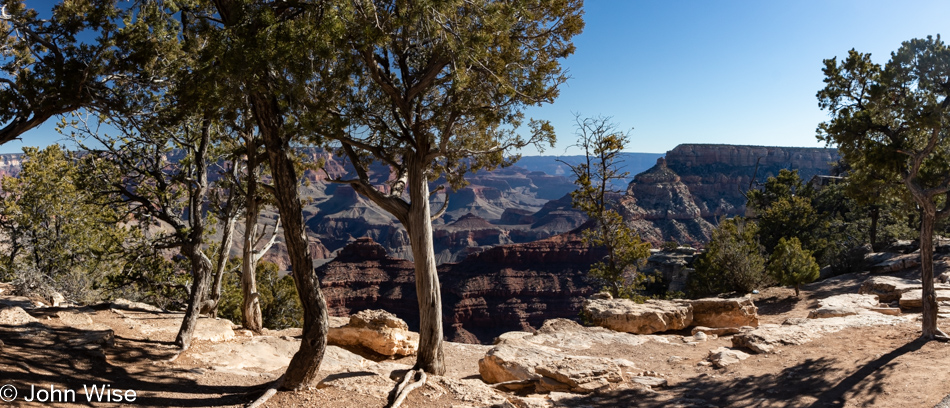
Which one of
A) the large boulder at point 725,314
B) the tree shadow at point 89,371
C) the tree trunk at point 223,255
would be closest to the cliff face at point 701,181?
the large boulder at point 725,314

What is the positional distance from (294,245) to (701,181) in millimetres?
104725

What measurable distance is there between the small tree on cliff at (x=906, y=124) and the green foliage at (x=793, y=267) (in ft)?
24.4

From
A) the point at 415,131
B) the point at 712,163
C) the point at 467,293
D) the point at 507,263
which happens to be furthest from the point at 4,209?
the point at 712,163

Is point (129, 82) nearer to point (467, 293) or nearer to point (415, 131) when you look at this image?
A: point (415, 131)

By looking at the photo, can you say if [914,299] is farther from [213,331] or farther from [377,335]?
[213,331]

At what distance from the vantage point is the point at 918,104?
9219 mm

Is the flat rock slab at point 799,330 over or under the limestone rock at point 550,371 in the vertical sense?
under

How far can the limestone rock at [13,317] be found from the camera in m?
8.31

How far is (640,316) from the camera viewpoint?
12961 millimetres

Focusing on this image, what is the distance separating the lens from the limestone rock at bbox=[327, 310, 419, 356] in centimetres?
1098

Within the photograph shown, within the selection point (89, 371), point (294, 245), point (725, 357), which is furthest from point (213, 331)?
point (725, 357)

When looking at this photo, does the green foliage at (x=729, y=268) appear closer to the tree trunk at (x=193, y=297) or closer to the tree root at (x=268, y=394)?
the tree root at (x=268, y=394)

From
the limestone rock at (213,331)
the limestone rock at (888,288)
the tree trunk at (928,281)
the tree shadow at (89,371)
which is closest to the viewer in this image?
the tree shadow at (89,371)

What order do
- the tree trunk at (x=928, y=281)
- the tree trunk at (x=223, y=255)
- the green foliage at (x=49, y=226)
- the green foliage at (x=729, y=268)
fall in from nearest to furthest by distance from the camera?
the tree trunk at (x=928, y=281), the tree trunk at (x=223, y=255), the green foliage at (x=49, y=226), the green foliage at (x=729, y=268)
